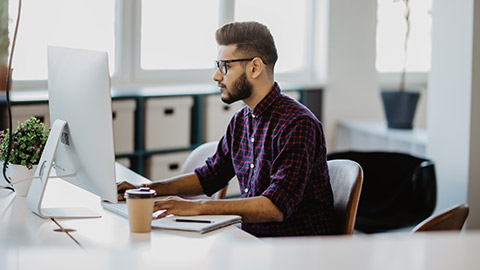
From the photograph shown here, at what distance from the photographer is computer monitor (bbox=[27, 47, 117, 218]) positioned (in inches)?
73.2

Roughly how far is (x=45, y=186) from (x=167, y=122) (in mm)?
2151

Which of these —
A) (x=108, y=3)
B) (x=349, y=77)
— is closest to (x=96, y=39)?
(x=108, y=3)

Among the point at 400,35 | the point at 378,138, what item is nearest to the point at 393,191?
the point at 378,138

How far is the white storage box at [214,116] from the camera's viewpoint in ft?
14.1

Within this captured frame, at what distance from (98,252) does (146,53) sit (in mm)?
3863

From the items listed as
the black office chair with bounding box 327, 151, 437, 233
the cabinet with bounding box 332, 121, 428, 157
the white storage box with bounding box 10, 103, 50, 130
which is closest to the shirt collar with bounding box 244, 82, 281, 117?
the black office chair with bounding box 327, 151, 437, 233

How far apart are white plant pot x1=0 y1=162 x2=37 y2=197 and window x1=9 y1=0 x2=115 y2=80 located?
1.88 meters

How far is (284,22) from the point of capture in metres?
4.98

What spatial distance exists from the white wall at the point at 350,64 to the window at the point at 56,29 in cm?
162

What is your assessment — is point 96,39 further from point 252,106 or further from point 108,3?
point 252,106

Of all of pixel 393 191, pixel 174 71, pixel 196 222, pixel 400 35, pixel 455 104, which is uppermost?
pixel 400 35

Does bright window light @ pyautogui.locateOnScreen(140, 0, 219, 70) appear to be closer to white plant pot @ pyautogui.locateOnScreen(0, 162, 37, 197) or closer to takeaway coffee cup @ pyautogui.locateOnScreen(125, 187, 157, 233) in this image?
white plant pot @ pyautogui.locateOnScreen(0, 162, 37, 197)

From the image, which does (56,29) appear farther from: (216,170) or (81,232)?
(81,232)

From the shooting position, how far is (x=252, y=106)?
2301 mm
